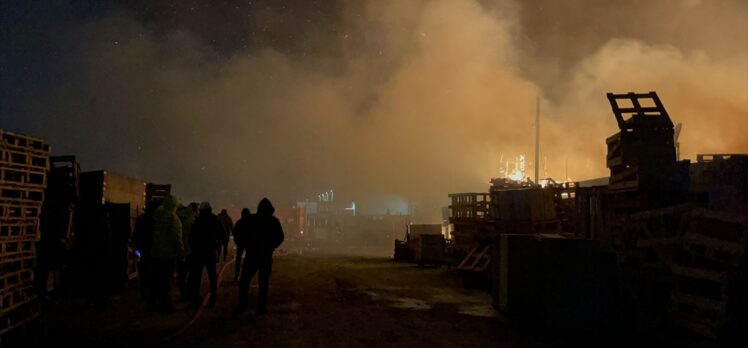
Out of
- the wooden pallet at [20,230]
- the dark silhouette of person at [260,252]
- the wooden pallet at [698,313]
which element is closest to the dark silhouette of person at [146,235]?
the wooden pallet at [20,230]

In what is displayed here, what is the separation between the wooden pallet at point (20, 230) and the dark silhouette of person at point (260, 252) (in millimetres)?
Answer: 3022

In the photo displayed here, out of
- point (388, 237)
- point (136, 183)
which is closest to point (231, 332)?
point (136, 183)

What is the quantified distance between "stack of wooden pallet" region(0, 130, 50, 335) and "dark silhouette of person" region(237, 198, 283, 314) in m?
2.84

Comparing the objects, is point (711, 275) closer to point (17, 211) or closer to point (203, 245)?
point (203, 245)

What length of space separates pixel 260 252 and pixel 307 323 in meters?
1.40

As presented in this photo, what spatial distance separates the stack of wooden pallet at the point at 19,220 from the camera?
21.4 feet

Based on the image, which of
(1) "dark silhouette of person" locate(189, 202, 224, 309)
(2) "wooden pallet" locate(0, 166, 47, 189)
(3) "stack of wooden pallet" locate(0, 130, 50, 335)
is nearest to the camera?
(3) "stack of wooden pallet" locate(0, 130, 50, 335)

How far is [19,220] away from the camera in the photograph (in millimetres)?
7055

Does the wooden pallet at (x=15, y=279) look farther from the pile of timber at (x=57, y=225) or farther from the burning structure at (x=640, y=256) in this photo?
the burning structure at (x=640, y=256)

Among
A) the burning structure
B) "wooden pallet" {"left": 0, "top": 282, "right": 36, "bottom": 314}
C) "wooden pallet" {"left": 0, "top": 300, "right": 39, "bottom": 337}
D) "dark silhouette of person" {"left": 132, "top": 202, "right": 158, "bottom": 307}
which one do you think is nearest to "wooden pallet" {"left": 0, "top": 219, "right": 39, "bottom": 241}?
"wooden pallet" {"left": 0, "top": 282, "right": 36, "bottom": 314}

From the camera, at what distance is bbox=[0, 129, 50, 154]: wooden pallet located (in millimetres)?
6883

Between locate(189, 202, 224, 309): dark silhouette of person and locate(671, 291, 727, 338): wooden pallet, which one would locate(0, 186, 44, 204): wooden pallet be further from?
locate(671, 291, 727, 338): wooden pallet

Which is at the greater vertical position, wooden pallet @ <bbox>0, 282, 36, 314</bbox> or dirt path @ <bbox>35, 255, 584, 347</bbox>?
wooden pallet @ <bbox>0, 282, 36, 314</bbox>

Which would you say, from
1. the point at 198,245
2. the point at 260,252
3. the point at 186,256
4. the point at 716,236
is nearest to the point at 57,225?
the point at 186,256
